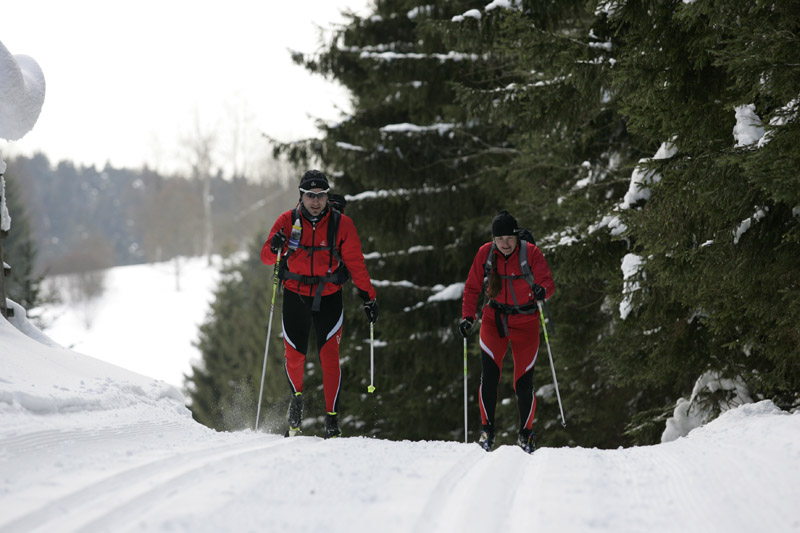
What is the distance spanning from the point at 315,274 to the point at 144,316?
64.2 m

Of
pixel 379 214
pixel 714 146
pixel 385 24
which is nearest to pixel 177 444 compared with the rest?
pixel 714 146

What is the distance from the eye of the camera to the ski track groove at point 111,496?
302 cm

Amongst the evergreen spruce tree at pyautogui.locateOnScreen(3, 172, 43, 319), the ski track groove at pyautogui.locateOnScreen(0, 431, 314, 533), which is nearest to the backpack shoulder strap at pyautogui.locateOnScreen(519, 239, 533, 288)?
the ski track groove at pyautogui.locateOnScreen(0, 431, 314, 533)

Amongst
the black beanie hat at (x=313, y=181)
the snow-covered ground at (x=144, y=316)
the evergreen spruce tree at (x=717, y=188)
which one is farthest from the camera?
the snow-covered ground at (x=144, y=316)

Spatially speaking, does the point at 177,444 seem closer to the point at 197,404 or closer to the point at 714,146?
the point at 714,146

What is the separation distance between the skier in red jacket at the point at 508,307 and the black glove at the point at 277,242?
1.77 m

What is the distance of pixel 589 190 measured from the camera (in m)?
9.61

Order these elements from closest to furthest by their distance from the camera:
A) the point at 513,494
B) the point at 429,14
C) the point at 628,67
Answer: the point at 513,494, the point at 628,67, the point at 429,14

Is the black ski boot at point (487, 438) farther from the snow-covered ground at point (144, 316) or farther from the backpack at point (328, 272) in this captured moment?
the snow-covered ground at point (144, 316)

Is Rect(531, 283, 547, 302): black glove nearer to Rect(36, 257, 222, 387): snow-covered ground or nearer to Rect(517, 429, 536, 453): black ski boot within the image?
Rect(517, 429, 536, 453): black ski boot

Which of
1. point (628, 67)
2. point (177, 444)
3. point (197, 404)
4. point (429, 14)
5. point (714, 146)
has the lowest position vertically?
point (197, 404)

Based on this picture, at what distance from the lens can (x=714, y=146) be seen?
5.96 m

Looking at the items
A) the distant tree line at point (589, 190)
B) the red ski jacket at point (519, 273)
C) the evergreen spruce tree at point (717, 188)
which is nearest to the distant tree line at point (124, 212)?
the distant tree line at point (589, 190)

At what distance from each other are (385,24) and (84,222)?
320 ft
